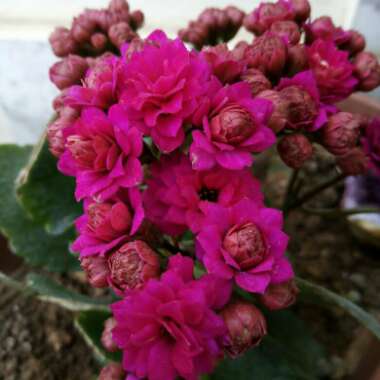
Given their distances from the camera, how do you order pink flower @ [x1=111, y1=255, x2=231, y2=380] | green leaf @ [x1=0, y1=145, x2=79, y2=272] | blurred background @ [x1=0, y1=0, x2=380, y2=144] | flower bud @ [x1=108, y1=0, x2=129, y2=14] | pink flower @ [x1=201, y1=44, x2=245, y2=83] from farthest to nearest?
blurred background @ [x1=0, y1=0, x2=380, y2=144]
green leaf @ [x1=0, y1=145, x2=79, y2=272]
flower bud @ [x1=108, y1=0, x2=129, y2=14]
pink flower @ [x1=201, y1=44, x2=245, y2=83]
pink flower @ [x1=111, y1=255, x2=231, y2=380]

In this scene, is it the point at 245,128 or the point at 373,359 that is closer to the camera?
the point at 245,128

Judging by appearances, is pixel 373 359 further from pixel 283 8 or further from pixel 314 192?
pixel 283 8

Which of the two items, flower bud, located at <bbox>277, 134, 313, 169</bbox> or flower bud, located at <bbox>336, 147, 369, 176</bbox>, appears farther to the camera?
flower bud, located at <bbox>336, 147, 369, 176</bbox>

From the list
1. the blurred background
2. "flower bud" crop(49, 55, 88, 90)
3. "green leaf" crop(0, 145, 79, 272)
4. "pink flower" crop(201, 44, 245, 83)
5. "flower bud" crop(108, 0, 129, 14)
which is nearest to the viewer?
"pink flower" crop(201, 44, 245, 83)

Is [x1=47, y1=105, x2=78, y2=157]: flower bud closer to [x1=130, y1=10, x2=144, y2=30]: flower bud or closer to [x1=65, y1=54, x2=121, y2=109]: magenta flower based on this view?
[x1=65, y1=54, x2=121, y2=109]: magenta flower

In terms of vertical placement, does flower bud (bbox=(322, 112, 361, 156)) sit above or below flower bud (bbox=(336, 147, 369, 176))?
above

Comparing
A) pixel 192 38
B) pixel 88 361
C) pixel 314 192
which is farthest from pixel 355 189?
pixel 88 361

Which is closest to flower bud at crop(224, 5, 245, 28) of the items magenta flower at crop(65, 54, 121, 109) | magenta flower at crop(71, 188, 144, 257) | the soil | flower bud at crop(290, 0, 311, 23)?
flower bud at crop(290, 0, 311, 23)

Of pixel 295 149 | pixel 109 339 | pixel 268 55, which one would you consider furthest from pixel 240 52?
pixel 109 339

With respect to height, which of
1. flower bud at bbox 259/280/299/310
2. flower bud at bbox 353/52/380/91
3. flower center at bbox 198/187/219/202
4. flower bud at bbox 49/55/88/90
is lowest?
flower bud at bbox 259/280/299/310
